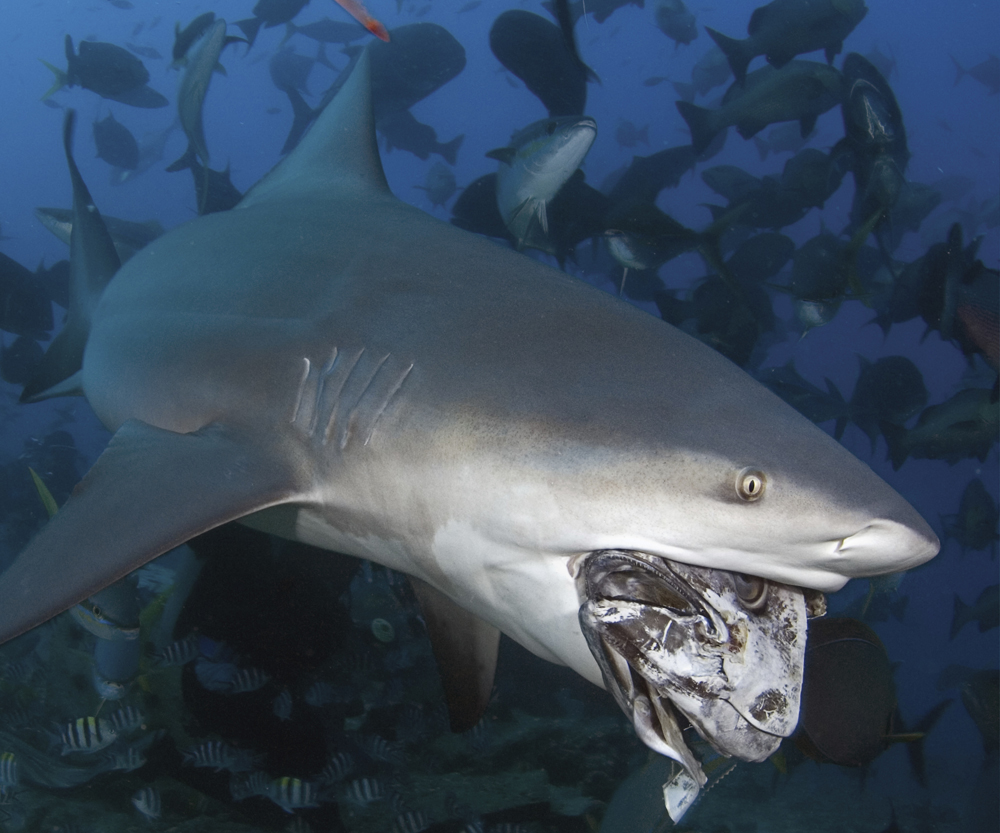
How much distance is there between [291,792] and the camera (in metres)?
4.24

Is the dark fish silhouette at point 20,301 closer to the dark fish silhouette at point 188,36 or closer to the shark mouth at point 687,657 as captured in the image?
the dark fish silhouette at point 188,36

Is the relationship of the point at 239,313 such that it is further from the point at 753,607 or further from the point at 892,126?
the point at 892,126

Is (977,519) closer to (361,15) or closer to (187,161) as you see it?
(361,15)

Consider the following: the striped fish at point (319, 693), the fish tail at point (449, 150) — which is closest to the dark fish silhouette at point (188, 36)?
the fish tail at point (449, 150)

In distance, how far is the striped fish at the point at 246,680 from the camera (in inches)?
176

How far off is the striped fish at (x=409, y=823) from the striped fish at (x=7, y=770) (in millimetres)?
2460

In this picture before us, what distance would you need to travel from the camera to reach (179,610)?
16.7 ft

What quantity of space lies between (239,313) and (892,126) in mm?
6075

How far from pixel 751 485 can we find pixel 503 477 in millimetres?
563

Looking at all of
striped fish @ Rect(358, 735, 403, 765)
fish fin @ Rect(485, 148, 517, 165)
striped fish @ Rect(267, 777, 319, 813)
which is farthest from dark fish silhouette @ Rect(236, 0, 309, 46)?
striped fish @ Rect(267, 777, 319, 813)

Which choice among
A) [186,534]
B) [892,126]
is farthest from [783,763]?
[892,126]

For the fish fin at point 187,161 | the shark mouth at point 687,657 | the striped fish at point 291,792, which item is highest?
the shark mouth at point 687,657

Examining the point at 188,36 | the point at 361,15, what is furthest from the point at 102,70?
the point at 361,15

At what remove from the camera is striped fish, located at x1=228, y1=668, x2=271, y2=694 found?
4.48 m
